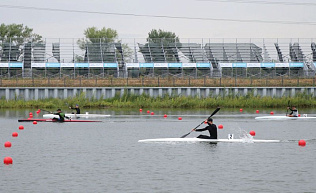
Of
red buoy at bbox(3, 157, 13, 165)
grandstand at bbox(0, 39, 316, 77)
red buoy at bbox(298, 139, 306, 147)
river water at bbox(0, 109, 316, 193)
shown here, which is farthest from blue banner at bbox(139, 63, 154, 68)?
red buoy at bbox(3, 157, 13, 165)

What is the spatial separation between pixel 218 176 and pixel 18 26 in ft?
286

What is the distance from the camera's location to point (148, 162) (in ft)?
82.3

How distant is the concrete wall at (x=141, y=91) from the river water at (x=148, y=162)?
20.2 metres

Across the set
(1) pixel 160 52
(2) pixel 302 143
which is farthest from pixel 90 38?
(2) pixel 302 143

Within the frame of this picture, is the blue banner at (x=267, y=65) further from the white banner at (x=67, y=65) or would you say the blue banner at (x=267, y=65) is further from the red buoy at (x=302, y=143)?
the red buoy at (x=302, y=143)

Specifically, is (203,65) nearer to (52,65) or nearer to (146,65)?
(146,65)

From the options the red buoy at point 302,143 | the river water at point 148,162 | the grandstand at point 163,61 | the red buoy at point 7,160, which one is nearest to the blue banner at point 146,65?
the grandstand at point 163,61

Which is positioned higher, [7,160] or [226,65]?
[226,65]

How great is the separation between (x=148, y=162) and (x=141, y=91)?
36068mm

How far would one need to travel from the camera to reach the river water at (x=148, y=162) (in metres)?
20.7

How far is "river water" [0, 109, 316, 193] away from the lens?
67.8 feet

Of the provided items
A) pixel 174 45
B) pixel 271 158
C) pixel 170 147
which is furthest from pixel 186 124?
pixel 174 45

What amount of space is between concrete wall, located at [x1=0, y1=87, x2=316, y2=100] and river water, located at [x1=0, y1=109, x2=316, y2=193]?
66.4 ft

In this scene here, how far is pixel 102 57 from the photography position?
252 feet
